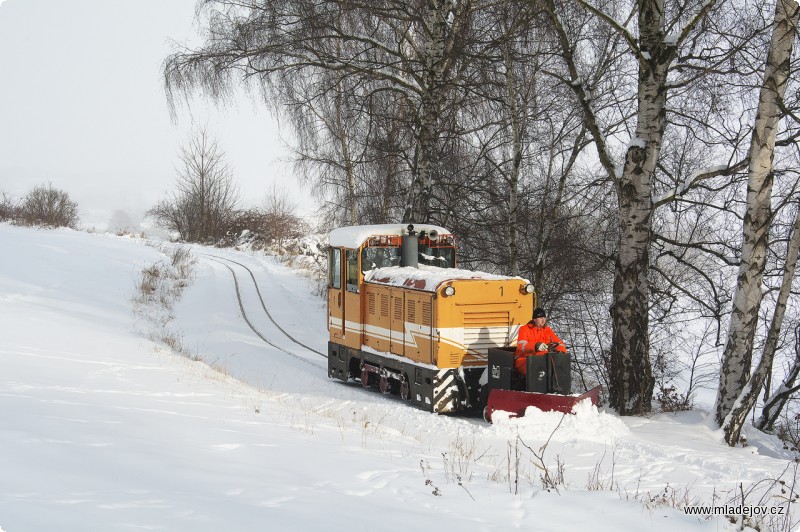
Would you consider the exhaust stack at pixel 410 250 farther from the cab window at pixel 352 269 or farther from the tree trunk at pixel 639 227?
the tree trunk at pixel 639 227

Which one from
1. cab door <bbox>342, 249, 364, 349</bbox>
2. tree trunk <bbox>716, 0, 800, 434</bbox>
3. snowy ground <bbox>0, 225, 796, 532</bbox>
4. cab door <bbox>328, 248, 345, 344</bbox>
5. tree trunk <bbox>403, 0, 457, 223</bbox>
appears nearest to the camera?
snowy ground <bbox>0, 225, 796, 532</bbox>

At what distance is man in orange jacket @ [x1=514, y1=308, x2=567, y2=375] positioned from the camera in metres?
10.7

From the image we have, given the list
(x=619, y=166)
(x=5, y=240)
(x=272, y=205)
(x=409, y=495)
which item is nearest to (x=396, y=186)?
(x=619, y=166)

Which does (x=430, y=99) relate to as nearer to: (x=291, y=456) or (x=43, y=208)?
(x=291, y=456)

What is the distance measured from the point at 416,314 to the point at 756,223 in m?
5.13

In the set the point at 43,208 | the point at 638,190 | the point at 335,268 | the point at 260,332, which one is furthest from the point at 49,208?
the point at 638,190

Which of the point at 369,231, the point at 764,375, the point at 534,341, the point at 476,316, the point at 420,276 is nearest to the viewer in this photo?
the point at 764,375

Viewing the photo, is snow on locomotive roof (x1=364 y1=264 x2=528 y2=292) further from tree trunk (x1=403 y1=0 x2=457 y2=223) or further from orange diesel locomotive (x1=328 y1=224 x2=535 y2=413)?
tree trunk (x1=403 y1=0 x2=457 y2=223)

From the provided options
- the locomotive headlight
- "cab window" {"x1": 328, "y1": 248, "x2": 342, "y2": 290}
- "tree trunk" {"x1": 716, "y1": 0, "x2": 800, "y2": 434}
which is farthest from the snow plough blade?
"cab window" {"x1": 328, "y1": 248, "x2": 342, "y2": 290}

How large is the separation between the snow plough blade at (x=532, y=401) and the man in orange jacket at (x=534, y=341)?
69 centimetres

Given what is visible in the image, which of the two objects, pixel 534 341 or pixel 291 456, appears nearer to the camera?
pixel 291 456

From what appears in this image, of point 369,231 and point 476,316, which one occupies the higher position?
point 369,231

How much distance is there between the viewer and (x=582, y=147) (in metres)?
15.1

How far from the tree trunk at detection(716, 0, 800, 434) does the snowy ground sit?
0.87m
